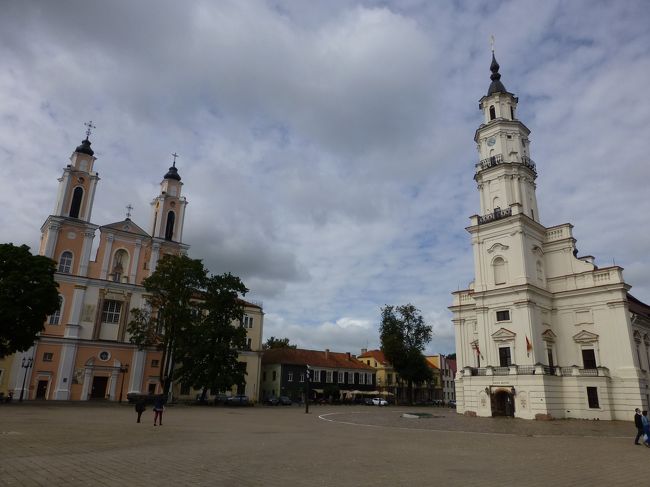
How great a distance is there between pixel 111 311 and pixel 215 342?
14231mm

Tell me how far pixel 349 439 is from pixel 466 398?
26099 millimetres

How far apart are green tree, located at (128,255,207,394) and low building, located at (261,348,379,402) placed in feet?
73.5

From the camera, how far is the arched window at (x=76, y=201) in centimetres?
4941

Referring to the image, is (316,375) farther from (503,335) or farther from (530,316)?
(530,316)

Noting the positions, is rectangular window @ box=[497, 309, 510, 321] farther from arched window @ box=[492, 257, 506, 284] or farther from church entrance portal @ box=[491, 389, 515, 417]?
church entrance portal @ box=[491, 389, 515, 417]

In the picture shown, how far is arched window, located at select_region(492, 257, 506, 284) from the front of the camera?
41.2 metres

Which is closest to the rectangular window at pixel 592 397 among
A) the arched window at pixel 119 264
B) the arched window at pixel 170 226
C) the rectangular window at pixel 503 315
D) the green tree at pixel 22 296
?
the rectangular window at pixel 503 315

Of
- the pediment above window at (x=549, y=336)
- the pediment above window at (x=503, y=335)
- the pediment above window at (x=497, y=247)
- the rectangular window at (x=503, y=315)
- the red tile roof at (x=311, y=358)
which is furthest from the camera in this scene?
the red tile roof at (x=311, y=358)

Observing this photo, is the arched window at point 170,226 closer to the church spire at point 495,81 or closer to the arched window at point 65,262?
the arched window at point 65,262

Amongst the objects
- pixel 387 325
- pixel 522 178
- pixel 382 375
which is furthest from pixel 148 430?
pixel 382 375

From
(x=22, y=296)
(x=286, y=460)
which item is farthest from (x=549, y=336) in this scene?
(x=22, y=296)

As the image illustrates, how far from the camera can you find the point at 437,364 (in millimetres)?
99125

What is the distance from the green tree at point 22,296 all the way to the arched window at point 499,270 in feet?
121

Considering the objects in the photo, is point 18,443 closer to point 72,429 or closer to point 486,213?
point 72,429
